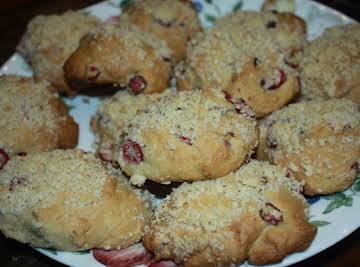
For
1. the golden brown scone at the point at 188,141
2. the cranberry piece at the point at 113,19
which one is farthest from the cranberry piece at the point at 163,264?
the cranberry piece at the point at 113,19

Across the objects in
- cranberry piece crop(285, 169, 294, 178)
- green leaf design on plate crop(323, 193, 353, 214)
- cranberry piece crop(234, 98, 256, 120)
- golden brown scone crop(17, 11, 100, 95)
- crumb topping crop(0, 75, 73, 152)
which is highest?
cranberry piece crop(234, 98, 256, 120)

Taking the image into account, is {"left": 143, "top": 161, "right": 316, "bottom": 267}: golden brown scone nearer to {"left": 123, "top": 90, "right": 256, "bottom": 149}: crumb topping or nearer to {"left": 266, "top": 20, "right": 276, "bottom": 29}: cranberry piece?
{"left": 123, "top": 90, "right": 256, "bottom": 149}: crumb topping

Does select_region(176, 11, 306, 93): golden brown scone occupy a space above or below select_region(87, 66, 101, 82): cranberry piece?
above

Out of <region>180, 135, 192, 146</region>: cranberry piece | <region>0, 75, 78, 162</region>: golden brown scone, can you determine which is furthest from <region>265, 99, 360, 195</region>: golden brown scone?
<region>0, 75, 78, 162</region>: golden brown scone

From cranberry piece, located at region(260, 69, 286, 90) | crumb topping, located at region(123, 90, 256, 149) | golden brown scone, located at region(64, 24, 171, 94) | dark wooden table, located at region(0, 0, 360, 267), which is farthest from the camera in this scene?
golden brown scone, located at region(64, 24, 171, 94)

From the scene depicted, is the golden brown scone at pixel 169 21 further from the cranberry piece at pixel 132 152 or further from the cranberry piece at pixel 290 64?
the cranberry piece at pixel 132 152

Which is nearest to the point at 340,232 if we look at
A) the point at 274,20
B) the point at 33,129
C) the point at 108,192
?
Result: the point at 108,192

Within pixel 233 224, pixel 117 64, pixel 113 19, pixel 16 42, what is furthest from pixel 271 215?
pixel 16 42

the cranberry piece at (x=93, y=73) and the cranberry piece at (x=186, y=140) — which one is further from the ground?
the cranberry piece at (x=186, y=140)
